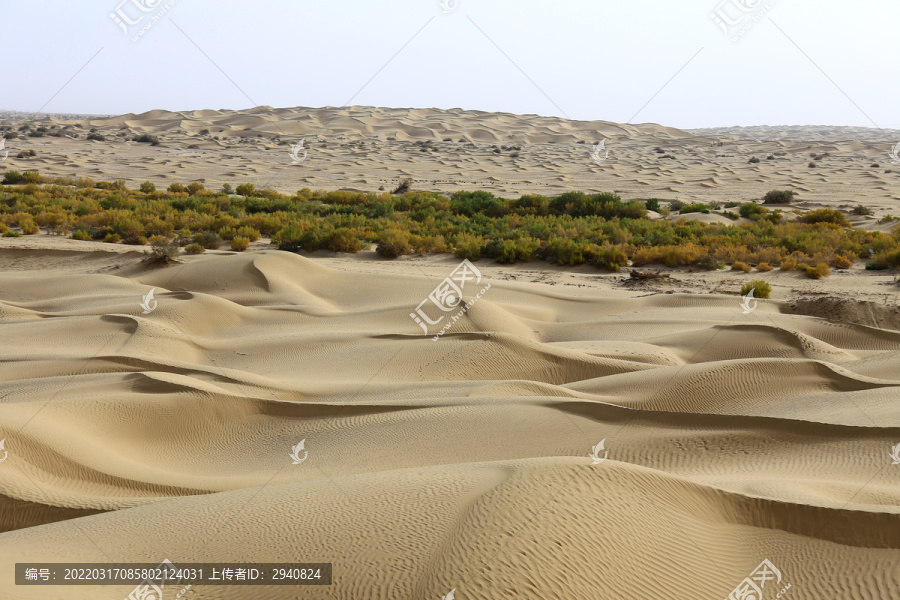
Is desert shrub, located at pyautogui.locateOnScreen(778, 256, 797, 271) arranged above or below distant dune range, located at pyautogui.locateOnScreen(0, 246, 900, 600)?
above

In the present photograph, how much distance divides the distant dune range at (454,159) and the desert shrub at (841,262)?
9.78 metres

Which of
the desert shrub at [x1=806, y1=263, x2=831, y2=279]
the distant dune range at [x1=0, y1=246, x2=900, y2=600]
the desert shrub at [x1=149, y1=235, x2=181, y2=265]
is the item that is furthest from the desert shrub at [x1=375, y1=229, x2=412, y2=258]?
the desert shrub at [x1=806, y1=263, x2=831, y2=279]

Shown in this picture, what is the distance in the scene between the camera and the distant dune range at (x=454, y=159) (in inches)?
1036

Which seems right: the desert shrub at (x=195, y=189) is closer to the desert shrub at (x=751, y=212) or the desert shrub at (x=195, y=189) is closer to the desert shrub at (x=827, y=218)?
the desert shrub at (x=751, y=212)

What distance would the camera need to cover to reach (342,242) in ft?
46.3

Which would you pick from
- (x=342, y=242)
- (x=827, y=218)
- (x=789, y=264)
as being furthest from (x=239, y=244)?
(x=827, y=218)

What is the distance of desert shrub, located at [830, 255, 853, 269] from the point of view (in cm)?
1220

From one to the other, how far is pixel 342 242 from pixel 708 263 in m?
7.04

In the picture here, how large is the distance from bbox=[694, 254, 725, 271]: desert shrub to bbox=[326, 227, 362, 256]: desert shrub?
665 centimetres

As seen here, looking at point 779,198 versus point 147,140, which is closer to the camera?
point 779,198

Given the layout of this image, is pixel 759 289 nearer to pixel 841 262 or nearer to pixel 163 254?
pixel 841 262

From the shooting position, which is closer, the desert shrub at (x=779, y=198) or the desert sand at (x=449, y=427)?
the desert sand at (x=449, y=427)

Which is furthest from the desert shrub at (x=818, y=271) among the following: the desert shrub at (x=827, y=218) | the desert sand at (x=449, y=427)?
the desert shrub at (x=827, y=218)

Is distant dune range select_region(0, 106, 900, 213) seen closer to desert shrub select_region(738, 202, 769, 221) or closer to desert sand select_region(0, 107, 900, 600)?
desert shrub select_region(738, 202, 769, 221)
